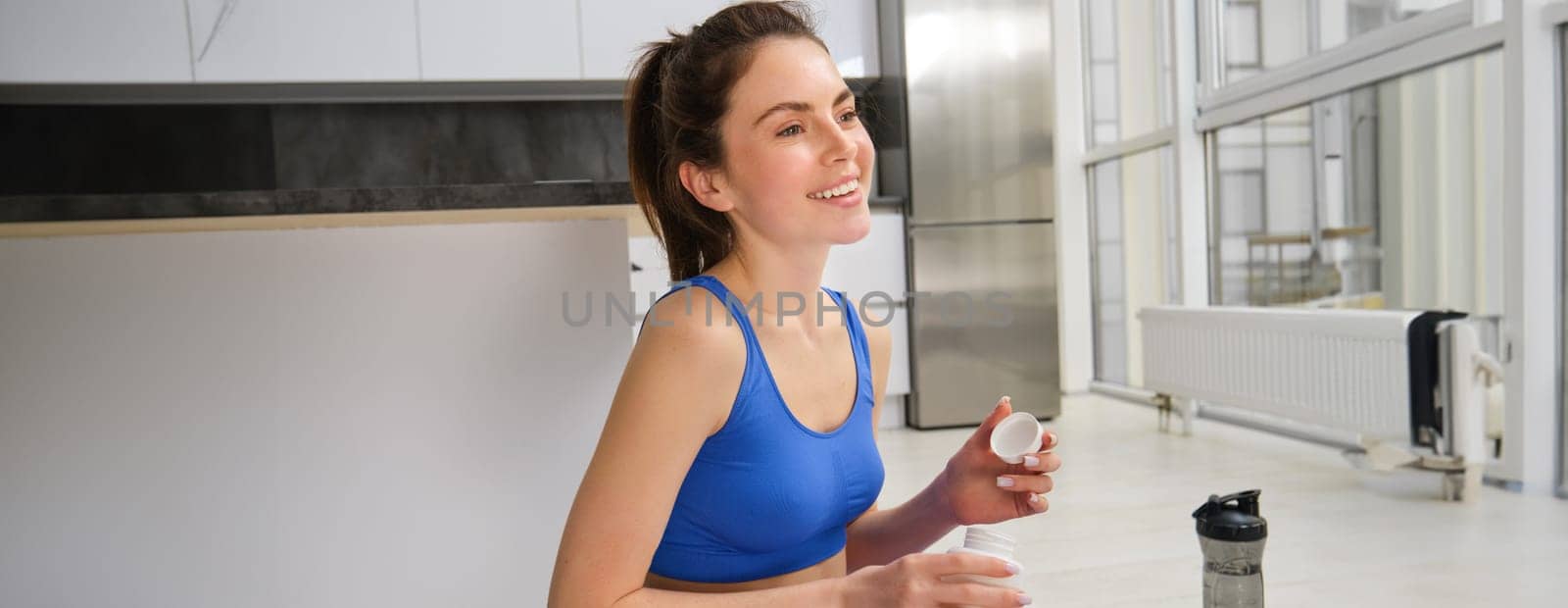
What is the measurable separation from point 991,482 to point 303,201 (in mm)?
761

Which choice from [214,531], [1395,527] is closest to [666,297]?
[214,531]

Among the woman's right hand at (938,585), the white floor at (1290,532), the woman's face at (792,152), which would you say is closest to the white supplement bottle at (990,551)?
the woman's right hand at (938,585)

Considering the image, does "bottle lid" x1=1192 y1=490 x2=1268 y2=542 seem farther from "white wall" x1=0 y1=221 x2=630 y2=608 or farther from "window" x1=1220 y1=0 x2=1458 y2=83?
"window" x1=1220 y1=0 x2=1458 y2=83

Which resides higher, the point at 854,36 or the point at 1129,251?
the point at 854,36

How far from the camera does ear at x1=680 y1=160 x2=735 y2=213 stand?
850mm

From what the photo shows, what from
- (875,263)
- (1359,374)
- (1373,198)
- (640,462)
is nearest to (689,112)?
(640,462)

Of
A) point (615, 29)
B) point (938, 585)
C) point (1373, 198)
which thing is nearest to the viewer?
point (938, 585)

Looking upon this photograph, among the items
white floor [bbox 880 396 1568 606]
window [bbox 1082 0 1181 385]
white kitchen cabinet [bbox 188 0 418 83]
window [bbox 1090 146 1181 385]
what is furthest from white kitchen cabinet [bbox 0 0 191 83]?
window [bbox 1090 146 1181 385]

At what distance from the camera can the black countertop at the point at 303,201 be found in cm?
98

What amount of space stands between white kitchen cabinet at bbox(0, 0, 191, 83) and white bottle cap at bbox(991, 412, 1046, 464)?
3757mm

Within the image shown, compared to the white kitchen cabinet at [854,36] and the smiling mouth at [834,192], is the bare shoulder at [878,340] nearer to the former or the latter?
the smiling mouth at [834,192]

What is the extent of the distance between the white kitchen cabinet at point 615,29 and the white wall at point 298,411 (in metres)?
2.76

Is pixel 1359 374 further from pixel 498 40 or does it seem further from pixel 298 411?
pixel 498 40

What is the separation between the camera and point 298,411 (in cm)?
129
